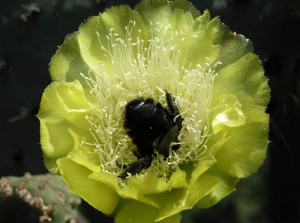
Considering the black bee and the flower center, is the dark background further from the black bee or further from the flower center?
the black bee

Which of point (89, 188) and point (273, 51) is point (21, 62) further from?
point (273, 51)

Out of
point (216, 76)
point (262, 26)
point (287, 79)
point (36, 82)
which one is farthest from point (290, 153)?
point (36, 82)

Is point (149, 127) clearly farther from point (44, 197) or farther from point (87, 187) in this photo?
point (44, 197)

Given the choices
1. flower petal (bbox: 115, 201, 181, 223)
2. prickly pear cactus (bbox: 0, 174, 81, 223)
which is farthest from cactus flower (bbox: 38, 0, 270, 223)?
prickly pear cactus (bbox: 0, 174, 81, 223)

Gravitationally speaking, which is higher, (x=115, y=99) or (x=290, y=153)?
(x=115, y=99)

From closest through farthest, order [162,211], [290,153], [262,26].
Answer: [162,211] → [262,26] → [290,153]

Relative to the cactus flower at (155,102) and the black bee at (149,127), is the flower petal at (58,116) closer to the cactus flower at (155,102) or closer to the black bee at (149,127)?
the cactus flower at (155,102)

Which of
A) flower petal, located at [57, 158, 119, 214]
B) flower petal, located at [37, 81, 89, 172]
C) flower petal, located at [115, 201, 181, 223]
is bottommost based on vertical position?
flower petal, located at [115, 201, 181, 223]
